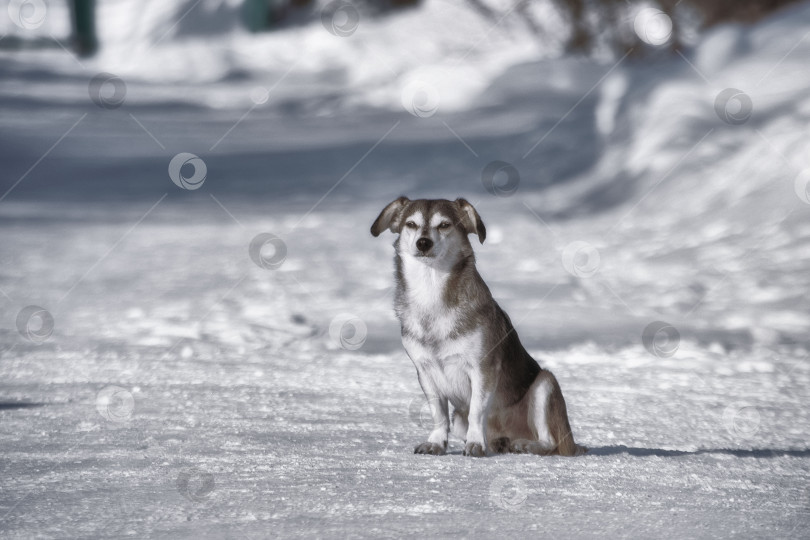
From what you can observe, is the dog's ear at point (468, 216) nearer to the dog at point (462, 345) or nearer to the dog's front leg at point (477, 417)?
the dog at point (462, 345)

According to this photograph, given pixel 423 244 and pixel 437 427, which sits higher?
pixel 423 244

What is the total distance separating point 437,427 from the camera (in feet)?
13.6

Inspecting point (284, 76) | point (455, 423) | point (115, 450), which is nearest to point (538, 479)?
point (455, 423)

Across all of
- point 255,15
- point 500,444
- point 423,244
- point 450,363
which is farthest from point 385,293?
point 255,15

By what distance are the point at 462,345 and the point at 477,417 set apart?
0.88ft

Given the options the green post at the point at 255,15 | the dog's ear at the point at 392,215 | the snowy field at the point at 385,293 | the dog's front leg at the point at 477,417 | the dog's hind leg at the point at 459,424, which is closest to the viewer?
the snowy field at the point at 385,293

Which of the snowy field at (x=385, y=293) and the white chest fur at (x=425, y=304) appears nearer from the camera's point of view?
the snowy field at (x=385, y=293)

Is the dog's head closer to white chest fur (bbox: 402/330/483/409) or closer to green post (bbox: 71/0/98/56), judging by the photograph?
white chest fur (bbox: 402/330/483/409)

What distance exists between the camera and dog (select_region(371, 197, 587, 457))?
12.8 ft

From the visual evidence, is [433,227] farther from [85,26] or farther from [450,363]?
[85,26]

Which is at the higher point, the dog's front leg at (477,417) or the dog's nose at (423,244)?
the dog's nose at (423,244)

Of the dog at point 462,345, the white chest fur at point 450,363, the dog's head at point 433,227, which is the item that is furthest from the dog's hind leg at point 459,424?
the dog's head at point 433,227

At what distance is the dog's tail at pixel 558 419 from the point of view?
4.05 meters

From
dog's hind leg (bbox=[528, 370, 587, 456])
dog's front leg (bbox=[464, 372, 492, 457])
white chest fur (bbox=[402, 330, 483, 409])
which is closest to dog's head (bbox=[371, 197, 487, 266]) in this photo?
white chest fur (bbox=[402, 330, 483, 409])
